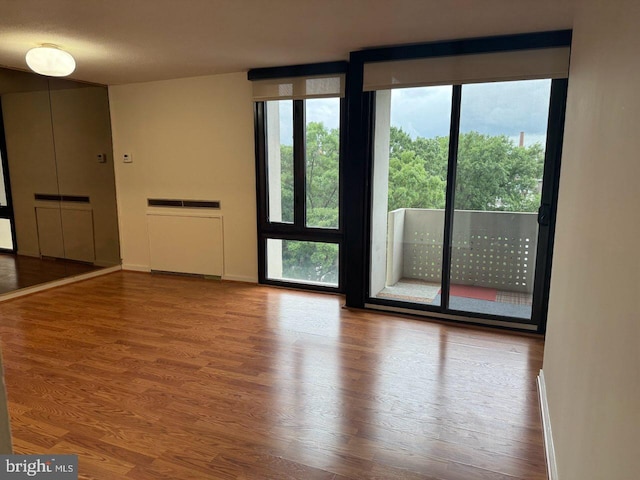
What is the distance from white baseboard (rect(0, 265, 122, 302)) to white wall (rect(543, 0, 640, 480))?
5.06m

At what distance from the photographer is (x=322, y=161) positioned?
14.9 ft

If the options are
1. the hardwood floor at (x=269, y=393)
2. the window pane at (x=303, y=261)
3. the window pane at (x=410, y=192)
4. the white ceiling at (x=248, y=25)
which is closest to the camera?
the hardwood floor at (x=269, y=393)

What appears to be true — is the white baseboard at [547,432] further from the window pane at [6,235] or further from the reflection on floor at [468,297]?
the window pane at [6,235]

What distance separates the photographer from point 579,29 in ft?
7.43

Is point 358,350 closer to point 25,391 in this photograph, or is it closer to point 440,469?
point 440,469

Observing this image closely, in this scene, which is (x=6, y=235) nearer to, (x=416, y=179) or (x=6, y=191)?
(x=6, y=191)

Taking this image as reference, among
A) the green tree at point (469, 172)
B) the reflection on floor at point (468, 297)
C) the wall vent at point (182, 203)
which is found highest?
the green tree at point (469, 172)

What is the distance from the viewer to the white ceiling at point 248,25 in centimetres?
271

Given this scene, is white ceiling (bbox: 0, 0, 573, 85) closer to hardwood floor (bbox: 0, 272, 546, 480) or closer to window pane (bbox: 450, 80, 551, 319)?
window pane (bbox: 450, 80, 551, 319)

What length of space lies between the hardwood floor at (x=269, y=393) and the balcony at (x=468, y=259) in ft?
1.10

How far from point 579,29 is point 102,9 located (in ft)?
9.71

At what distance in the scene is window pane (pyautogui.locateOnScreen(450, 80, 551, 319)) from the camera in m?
3.42

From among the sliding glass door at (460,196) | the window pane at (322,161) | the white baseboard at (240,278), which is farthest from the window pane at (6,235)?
the sliding glass door at (460,196)

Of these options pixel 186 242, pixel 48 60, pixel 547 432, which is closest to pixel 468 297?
pixel 547 432
